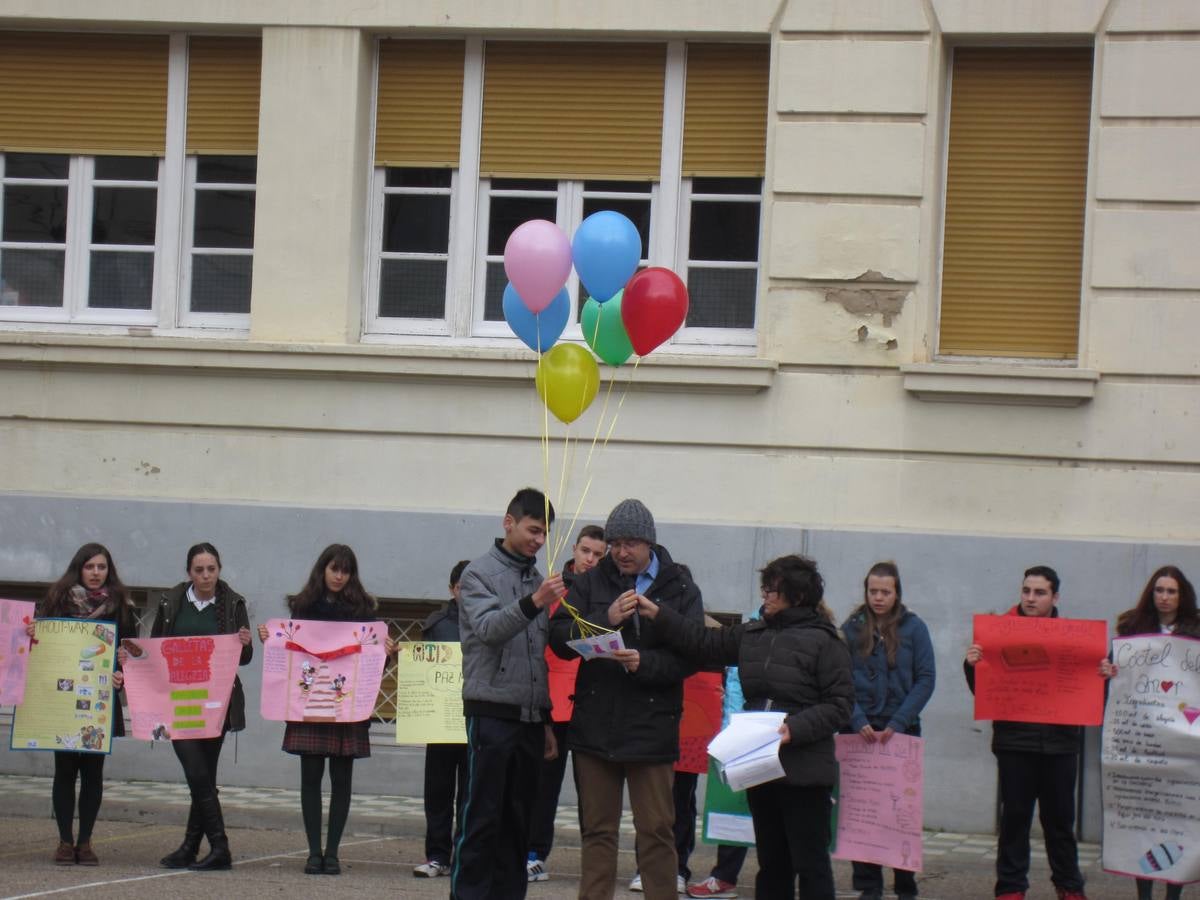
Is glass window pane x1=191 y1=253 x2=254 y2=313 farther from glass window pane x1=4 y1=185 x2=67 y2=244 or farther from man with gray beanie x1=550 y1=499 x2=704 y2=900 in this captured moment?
man with gray beanie x1=550 y1=499 x2=704 y2=900

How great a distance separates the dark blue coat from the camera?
9.75m

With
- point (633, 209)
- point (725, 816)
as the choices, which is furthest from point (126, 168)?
point (725, 816)

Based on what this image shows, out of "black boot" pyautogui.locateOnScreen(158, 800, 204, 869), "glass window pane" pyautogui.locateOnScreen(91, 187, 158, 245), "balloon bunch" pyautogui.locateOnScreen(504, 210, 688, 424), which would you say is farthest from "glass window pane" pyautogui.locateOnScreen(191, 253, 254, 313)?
"black boot" pyautogui.locateOnScreen(158, 800, 204, 869)

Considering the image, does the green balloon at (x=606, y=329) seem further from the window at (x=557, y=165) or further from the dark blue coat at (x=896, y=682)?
the window at (x=557, y=165)

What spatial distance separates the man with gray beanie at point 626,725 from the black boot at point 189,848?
2886 mm

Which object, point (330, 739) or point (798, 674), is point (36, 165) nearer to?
point (330, 739)

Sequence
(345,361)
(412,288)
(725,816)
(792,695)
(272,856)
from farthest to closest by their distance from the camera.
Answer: (412,288) → (345,361) → (272,856) → (725,816) → (792,695)

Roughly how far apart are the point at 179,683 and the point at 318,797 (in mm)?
1020

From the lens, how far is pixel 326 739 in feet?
33.7

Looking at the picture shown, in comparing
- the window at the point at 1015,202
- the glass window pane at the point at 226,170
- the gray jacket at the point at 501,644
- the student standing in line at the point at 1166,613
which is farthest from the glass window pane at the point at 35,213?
the student standing in line at the point at 1166,613

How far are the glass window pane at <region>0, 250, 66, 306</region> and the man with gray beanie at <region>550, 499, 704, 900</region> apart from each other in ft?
23.2

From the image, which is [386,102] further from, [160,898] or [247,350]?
[160,898]

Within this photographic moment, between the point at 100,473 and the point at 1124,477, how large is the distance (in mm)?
7210

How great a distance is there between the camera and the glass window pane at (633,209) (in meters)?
13.2
